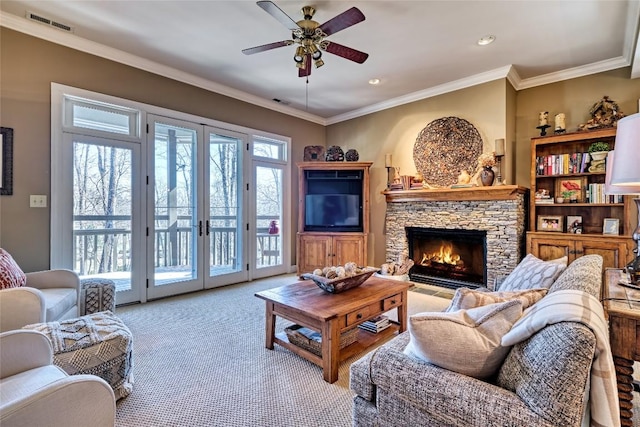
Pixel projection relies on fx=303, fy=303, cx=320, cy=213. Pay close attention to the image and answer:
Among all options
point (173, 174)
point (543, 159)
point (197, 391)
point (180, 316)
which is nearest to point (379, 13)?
point (543, 159)

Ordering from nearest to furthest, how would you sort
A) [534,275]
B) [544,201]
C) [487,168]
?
1. [534,275]
2. [544,201]
3. [487,168]

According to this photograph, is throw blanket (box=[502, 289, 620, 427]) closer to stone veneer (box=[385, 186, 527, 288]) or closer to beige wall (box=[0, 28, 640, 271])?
stone veneer (box=[385, 186, 527, 288])

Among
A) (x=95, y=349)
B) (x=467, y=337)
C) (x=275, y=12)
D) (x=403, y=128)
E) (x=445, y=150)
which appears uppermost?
(x=275, y=12)

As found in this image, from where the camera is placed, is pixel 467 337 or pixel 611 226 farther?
pixel 611 226

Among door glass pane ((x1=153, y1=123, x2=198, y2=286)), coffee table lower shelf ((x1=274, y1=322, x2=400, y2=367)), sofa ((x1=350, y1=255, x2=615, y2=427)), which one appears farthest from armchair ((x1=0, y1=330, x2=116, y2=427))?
door glass pane ((x1=153, y1=123, x2=198, y2=286))

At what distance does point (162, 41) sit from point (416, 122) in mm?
3528

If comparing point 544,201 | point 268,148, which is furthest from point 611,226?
point 268,148

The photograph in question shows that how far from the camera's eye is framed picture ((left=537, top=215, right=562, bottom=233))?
3.77 m

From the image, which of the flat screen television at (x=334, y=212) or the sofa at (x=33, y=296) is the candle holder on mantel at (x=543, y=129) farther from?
the sofa at (x=33, y=296)

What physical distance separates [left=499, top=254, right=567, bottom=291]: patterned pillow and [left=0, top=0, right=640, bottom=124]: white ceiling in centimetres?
222

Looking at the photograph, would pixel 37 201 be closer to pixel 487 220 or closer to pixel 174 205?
pixel 174 205

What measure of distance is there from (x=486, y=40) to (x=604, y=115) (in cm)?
170

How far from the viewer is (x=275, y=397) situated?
189 cm

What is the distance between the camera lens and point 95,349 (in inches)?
68.0
